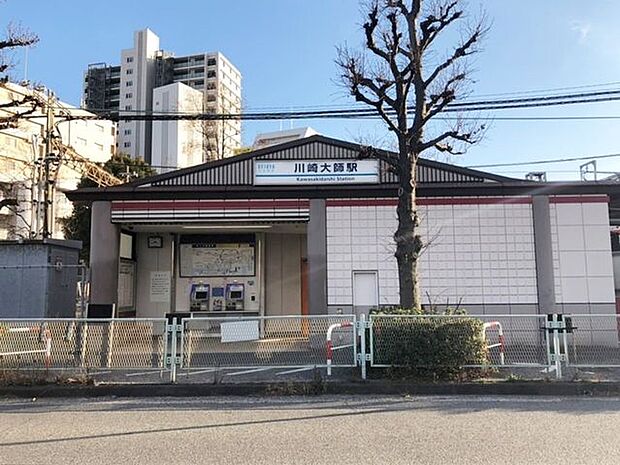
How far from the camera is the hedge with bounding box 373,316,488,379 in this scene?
8891 millimetres

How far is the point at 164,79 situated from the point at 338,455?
105 m

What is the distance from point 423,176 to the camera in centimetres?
1469

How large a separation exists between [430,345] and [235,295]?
9.46m

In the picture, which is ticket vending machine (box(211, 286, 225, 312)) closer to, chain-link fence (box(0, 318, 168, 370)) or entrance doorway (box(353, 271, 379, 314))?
entrance doorway (box(353, 271, 379, 314))

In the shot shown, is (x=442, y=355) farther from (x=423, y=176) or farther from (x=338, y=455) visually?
(x=423, y=176)

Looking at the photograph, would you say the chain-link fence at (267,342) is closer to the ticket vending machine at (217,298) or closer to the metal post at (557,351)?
the metal post at (557,351)

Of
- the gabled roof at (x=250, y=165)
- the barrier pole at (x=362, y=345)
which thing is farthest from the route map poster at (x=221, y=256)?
the barrier pole at (x=362, y=345)

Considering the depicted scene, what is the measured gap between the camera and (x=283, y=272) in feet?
58.7

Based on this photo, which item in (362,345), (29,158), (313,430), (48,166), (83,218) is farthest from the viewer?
(29,158)

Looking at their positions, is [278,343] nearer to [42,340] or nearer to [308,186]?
[42,340]

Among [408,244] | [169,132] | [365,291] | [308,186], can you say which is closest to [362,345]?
[408,244]

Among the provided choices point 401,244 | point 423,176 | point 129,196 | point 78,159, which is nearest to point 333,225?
point 423,176

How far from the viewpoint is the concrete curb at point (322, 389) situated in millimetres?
8477

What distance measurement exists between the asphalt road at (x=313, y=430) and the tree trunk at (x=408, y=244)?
261 centimetres
